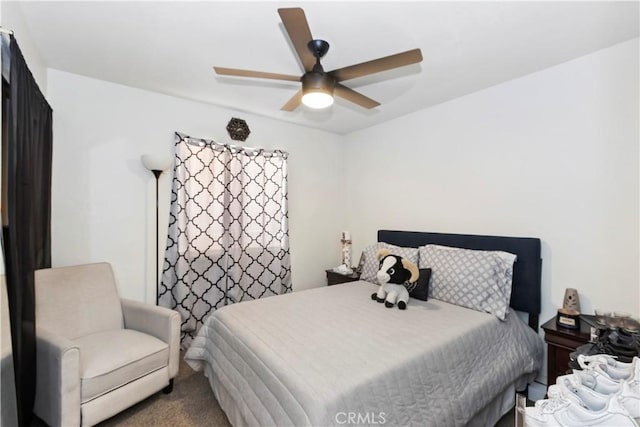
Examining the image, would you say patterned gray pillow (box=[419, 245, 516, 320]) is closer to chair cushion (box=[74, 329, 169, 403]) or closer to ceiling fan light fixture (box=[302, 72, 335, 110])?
ceiling fan light fixture (box=[302, 72, 335, 110])

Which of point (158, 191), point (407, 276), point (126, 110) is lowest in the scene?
point (407, 276)

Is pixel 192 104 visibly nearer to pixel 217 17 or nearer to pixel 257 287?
pixel 217 17

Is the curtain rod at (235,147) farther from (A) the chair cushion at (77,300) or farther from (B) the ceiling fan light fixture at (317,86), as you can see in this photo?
(B) the ceiling fan light fixture at (317,86)

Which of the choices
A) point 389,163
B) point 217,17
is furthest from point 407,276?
point 217,17

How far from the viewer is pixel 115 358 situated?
184cm

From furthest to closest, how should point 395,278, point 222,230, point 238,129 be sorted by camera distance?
point 238,129 → point 222,230 → point 395,278

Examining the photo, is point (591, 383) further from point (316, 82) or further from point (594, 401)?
point (316, 82)

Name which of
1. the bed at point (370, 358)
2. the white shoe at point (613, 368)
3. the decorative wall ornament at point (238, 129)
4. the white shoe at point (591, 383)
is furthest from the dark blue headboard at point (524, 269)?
the decorative wall ornament at point (238, 129)

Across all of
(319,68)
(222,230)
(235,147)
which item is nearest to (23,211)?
(222,230)

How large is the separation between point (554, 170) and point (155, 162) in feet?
10.7

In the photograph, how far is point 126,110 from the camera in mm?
2725

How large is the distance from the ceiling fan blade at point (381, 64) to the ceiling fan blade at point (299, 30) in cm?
20

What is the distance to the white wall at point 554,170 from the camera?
→ 6.49ft

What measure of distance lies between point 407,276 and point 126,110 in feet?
9.45
